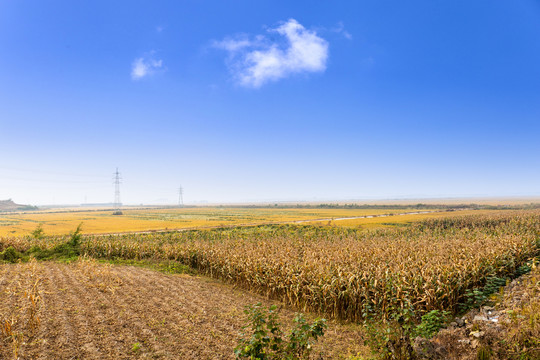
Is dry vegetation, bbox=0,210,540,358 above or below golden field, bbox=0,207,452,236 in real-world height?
above

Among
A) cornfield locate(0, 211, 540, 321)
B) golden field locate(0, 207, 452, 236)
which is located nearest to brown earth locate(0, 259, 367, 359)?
cornfield locate(0, 211, 540, 321)

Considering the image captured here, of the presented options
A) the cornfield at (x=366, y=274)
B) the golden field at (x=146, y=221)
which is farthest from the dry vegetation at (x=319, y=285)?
the golden field at (x=146, y=221)

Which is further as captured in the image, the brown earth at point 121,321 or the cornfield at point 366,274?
the cornfield at point 366,274

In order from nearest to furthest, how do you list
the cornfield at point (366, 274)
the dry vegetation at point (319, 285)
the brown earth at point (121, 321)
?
1. the brown earth at point (121, 321)
2. the dry vegetation at point (319, 285)
3. the cornfield at point (366, 274)

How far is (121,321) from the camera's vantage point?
8.49 metres

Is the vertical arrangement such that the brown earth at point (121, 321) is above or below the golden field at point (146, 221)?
above

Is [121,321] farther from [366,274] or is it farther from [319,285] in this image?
[366,274]

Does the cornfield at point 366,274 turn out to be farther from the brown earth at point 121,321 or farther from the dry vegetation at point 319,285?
the brown earth at point 121,321

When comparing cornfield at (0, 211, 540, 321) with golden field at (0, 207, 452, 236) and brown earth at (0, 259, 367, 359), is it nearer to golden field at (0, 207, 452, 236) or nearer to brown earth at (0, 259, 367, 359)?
brown earth at (0, 259, 367, 359)

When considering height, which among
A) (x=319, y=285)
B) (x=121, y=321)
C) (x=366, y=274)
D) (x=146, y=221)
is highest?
(x=366, y=274)

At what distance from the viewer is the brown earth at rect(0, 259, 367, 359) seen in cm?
695

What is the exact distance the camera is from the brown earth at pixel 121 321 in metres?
6.95

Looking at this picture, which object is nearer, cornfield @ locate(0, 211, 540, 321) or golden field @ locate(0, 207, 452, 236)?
cornfield @ locate(0, 211, 540, 321)

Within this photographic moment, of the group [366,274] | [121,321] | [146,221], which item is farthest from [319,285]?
[146,221]
